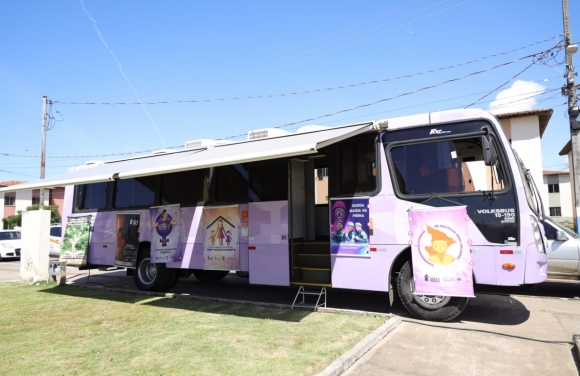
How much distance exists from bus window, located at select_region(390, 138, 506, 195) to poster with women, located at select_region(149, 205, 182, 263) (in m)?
5.40

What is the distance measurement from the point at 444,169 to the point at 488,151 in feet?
2.43

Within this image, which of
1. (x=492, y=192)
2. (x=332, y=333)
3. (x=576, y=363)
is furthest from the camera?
(x=492, y=192)

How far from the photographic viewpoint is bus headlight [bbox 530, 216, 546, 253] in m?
6.22

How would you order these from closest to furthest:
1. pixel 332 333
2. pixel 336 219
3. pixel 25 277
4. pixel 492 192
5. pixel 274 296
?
pixel 332 333, pixel 492 192, pixel 336 219, pixel 274 296, pixel 25 277

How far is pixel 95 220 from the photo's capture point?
1121 cm

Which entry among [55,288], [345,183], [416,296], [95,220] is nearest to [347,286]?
[416,296]

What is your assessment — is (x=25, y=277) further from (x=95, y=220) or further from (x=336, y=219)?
(x=336, y=219)

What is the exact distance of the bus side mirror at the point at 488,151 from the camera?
6277 mm

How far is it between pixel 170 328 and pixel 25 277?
7979 mm

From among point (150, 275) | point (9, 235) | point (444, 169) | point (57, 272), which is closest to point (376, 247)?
point (444, 169)

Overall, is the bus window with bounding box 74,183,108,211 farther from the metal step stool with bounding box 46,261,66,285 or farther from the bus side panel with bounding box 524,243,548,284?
the bus side panel with bounding box 524,243,548,284

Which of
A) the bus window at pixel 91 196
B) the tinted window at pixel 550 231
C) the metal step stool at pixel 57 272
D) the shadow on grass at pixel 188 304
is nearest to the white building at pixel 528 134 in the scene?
the tinted window at pixel 550 231

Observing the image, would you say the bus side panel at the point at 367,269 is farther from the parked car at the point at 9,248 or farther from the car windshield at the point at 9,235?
the car windshield at the point at 9,235

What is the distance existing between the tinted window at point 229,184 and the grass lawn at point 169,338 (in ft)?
7.45
